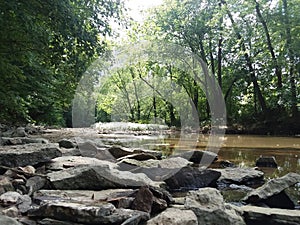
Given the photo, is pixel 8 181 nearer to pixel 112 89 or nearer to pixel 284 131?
pixel 112 89

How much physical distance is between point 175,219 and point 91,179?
3.97ft

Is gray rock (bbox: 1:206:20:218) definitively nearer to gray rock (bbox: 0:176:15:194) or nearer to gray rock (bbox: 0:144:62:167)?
gray rock (bbox: 0:176:15:194)

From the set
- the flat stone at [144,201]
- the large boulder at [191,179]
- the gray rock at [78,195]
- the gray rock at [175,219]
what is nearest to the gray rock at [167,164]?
the large boulder at [191,179]

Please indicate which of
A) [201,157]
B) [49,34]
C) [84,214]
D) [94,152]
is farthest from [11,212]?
[201,157]

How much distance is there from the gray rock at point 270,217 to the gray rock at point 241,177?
151 cm

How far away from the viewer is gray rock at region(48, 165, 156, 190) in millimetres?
3254

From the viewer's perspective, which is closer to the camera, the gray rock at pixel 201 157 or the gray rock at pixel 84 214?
the gray rock at pixel 84 214

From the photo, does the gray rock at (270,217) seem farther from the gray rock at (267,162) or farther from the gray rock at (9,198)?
the gray rock at (267,162)

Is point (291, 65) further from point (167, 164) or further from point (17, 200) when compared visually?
point (17, 200)

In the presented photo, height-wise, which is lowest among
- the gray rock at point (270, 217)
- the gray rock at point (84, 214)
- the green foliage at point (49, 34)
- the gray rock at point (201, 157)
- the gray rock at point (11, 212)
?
the gray rock at point (270, 217)

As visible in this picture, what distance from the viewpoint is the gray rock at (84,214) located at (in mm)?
2197

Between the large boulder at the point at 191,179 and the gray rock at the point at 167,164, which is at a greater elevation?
the gray rock at the point at 167,164

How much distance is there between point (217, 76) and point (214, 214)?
20492 mm

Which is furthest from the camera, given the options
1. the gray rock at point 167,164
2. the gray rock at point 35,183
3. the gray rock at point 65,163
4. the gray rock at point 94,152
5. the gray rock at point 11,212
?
the gray rock at point 94,152
